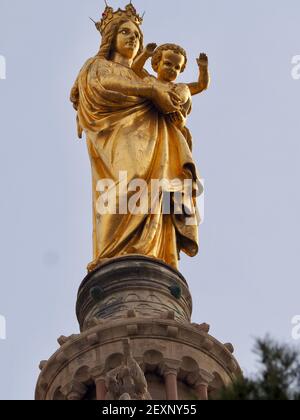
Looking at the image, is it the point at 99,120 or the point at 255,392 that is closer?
the point at 255,392

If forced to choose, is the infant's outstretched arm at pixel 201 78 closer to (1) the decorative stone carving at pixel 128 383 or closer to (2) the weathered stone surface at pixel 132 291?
(2) the weathered stone surface at pixel 132 291

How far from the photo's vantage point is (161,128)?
22891mm

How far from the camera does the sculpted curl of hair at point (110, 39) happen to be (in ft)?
79.7

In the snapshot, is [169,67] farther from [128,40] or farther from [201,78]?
[128,40]

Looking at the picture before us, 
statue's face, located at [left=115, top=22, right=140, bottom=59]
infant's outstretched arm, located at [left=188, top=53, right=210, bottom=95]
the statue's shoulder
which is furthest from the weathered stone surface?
statue's face, located at [left=115, top=22, right=140, bottom=59]

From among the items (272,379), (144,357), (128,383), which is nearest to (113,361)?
(144,357)

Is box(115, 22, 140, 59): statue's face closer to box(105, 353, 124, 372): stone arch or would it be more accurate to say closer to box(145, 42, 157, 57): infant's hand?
box(145, 42, 157, 57): infant's hand

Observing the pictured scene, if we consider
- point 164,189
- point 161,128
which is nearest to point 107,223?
point 164,189

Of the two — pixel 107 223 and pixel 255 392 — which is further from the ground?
pixel 107 223

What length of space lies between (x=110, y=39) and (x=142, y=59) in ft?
3.42

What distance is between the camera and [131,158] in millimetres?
→ 21703
